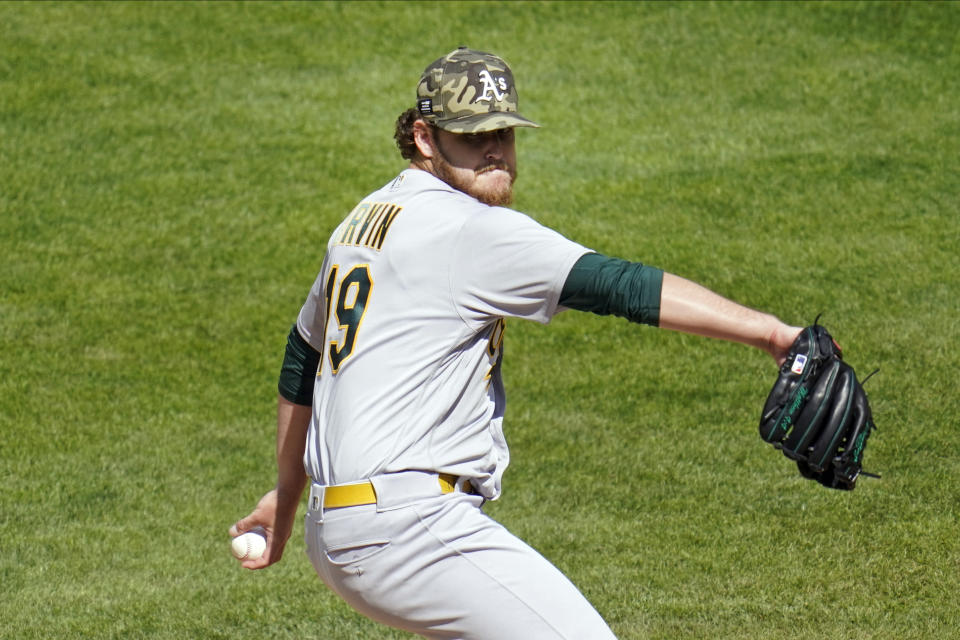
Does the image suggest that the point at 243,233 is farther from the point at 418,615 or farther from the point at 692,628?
the point at 418,615

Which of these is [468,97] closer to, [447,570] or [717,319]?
[717,319]

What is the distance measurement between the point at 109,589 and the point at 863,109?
27.0 ft

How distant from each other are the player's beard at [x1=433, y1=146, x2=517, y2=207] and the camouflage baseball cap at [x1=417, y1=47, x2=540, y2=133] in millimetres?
128

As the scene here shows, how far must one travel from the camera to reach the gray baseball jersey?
10.3 feet

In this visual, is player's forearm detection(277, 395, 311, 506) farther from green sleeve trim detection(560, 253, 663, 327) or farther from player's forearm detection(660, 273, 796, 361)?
player's forearm detection(660, 273, 796, 361)

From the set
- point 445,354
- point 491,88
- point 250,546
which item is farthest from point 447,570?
point 491,88

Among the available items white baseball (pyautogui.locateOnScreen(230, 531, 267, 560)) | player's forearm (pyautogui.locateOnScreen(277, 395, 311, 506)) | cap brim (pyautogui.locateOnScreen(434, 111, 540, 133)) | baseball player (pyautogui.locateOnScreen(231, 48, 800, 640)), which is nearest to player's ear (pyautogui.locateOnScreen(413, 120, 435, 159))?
baseball player (pyautogui.locateOnScreen(231, 48, 800, 640))

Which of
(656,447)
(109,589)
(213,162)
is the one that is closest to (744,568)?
(656,447)

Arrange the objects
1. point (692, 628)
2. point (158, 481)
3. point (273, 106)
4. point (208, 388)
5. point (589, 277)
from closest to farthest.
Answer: point (589, 277)
point (692, 628)
point (158, 481)
point (208, 388)
point (273, 106)

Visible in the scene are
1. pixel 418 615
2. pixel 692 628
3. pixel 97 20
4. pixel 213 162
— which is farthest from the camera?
pixel 97 20

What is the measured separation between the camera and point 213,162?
1085cm

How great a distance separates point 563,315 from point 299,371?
17.0ft

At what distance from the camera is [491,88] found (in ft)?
11.2

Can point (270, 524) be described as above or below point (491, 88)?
below
